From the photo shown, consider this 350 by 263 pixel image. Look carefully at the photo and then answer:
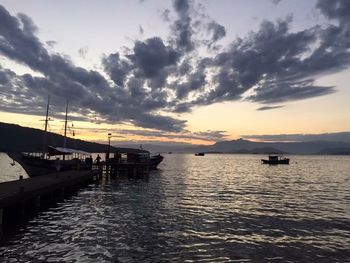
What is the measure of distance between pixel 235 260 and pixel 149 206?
16.5 metres

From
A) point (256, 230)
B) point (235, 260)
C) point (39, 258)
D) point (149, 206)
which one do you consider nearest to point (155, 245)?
point (235, 260)

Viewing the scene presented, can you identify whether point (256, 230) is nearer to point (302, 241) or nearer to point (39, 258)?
point (302, 241)

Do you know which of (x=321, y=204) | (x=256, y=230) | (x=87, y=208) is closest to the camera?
(x=256, y=230)

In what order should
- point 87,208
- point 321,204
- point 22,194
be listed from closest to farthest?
point 22,194
point 87,208
point 321,204

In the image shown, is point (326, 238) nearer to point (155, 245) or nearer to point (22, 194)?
point (155, 245)

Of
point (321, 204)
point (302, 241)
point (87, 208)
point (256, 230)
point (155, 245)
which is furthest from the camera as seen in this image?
point (321, 204)

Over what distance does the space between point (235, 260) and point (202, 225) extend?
7.56 meters

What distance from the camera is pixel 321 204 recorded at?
3566 centimetres

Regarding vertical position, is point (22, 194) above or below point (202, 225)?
above

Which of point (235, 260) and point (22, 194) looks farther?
point (22, 194)

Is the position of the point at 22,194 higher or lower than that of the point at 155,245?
higher

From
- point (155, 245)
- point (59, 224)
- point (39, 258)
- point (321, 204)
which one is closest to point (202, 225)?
point (155, 245)

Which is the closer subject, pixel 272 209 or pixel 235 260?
pixel 235 260

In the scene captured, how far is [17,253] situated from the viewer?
16.8m
